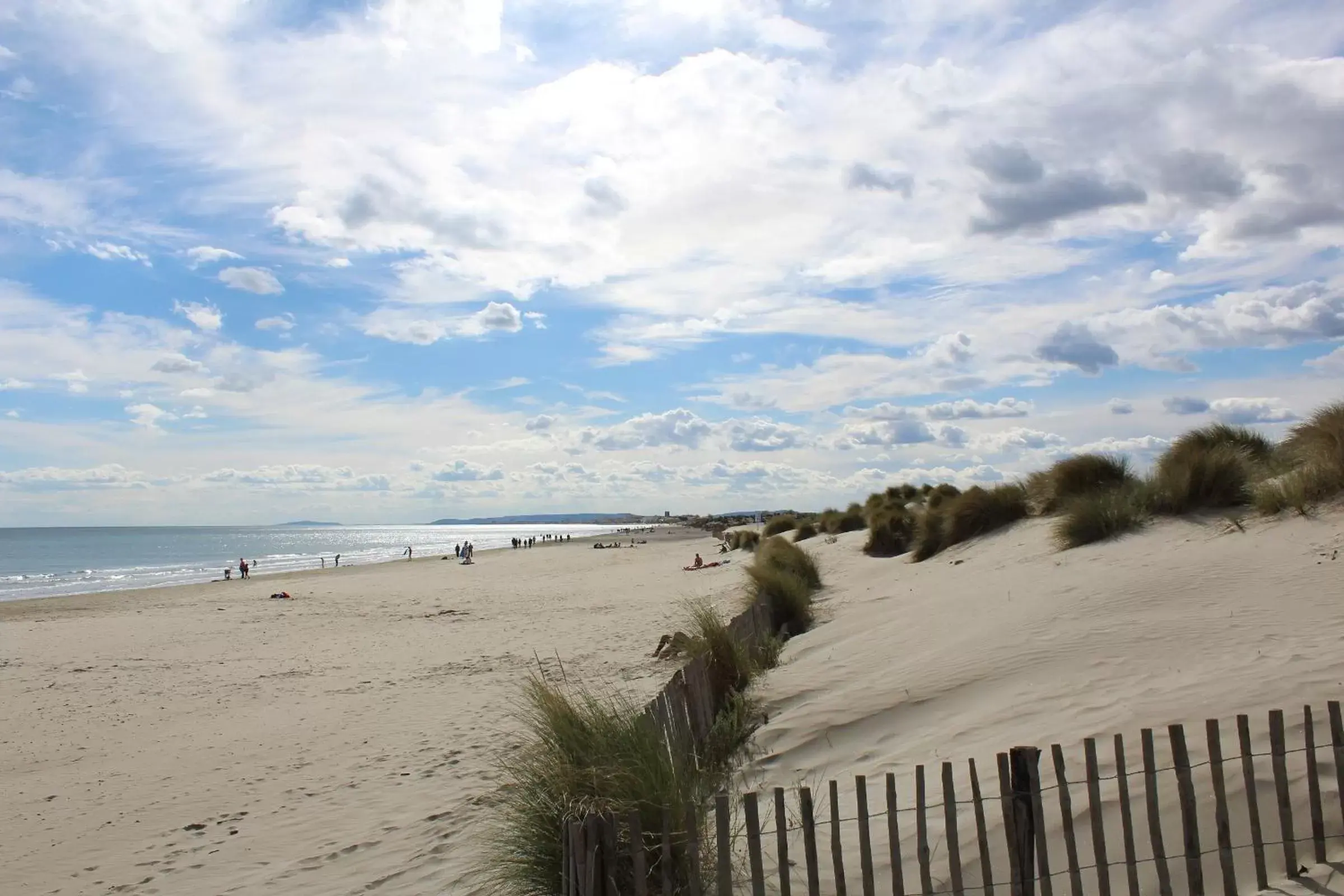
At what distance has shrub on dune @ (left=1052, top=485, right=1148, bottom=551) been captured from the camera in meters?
13.4

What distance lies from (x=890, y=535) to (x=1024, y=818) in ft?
63.8

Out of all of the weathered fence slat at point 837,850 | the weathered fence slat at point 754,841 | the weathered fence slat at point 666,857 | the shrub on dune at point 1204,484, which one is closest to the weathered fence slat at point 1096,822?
the weathered fence slat at point 837,850

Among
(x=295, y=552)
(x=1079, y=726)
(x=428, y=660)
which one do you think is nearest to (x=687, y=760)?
(x=1079, y=726)

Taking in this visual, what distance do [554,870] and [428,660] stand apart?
35.1ft

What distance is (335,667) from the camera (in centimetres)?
1467

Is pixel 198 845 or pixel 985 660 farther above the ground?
pixel 985 660

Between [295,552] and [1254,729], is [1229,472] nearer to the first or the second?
[1254,729]

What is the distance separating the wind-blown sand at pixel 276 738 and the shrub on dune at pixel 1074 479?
7.39m

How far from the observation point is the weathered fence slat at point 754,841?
3.93 metres

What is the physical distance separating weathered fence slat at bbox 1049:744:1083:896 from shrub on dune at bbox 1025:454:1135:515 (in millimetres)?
13318

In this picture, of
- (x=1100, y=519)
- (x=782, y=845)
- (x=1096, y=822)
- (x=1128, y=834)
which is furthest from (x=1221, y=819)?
(x=1100, y=519)

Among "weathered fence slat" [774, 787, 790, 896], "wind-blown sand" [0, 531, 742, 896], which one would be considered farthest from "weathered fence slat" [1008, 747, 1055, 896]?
"wind-blown sand" [0, 531, 742, 896]

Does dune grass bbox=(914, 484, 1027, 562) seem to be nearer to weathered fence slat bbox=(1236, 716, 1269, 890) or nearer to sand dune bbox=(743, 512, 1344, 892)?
sand dune bbox=(743, 512, 1344, 892)

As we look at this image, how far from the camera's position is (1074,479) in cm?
1720
